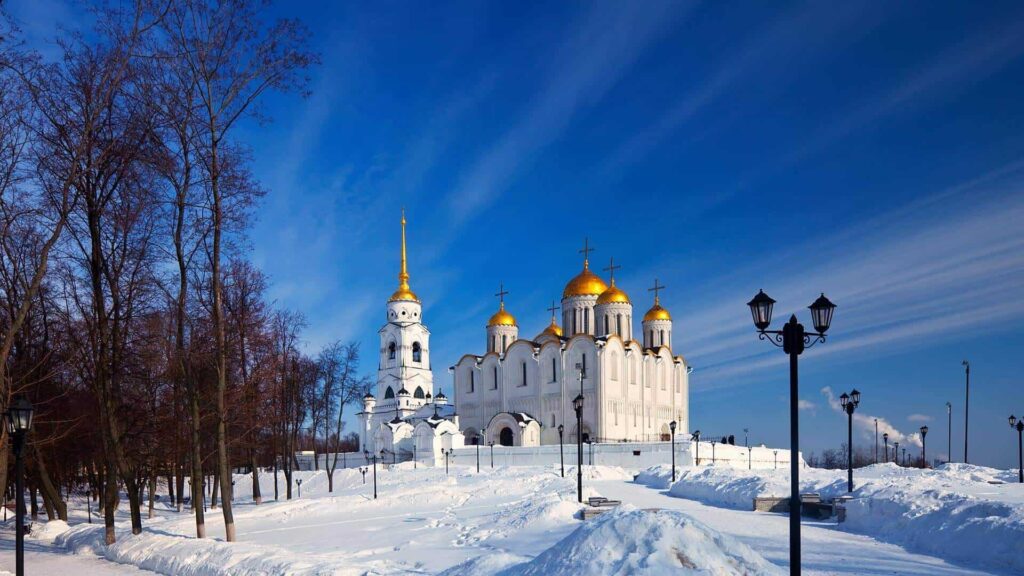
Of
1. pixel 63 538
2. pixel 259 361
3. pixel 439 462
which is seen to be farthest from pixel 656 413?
pixel 63 538

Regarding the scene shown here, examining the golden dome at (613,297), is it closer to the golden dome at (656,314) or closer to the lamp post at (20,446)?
the golden dome at (656,314)

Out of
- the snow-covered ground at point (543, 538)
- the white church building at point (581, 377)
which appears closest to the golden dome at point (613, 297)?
the white church building at point (581, 377)

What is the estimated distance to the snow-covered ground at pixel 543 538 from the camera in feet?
30.0

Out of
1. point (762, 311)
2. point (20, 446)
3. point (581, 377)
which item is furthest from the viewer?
point (581, 377)

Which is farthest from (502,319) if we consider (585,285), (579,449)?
(579,449)

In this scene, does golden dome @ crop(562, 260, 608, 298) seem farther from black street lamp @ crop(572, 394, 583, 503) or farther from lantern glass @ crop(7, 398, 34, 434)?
lantern glass @ crop(7, 398, 34, 434)

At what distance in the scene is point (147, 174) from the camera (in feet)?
59.8

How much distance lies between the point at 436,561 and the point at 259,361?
1271cm

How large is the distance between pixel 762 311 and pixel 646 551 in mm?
3260

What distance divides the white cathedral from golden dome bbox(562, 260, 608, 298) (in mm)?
83

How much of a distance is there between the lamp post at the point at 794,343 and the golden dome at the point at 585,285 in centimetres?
5628

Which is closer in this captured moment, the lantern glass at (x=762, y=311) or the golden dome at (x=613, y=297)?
the lantern glass at (x=762, y=311)

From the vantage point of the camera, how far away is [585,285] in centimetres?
6706

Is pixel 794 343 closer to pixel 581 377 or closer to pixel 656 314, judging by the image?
pixel 581 377
